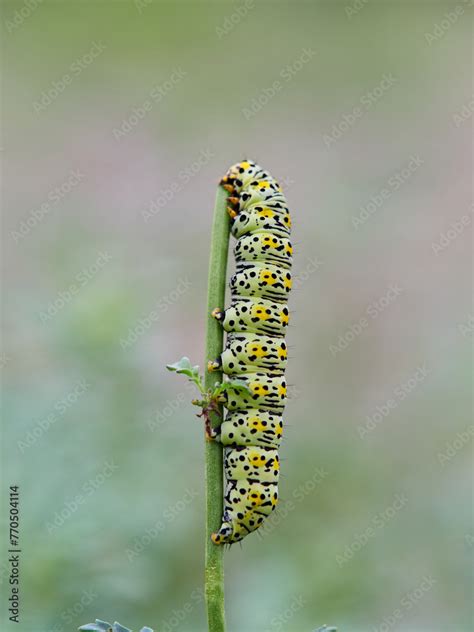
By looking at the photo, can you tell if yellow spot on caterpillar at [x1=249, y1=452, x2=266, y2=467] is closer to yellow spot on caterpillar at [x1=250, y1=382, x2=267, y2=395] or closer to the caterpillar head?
yellow spot on caterpillar at [x1=250, y1=382, x2=267, y2=395]

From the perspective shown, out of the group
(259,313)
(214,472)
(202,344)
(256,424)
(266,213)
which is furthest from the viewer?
(202,344)

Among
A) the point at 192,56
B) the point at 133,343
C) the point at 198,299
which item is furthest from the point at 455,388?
the point at 192,56

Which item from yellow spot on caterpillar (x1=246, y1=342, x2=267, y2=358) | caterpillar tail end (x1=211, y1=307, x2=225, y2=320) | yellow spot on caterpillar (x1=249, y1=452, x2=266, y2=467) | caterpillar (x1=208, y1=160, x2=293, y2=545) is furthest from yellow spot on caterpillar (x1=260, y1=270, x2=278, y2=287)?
caterpillar tail end (x1=211, y1=307, x2=225, y2=320)

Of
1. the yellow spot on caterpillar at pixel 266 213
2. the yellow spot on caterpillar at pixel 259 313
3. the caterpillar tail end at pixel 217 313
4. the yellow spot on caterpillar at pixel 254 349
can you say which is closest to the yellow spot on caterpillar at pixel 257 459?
the yellow spot on caterpillar at pixel 254 349

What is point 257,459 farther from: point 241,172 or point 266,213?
point 241,172

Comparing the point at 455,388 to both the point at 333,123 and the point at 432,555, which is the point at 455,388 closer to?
the point at 432,555

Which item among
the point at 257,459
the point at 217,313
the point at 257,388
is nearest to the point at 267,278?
the point at 257,388

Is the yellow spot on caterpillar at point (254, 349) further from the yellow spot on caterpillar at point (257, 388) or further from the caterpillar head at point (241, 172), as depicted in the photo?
the caterpillar head at point (241, 172)
